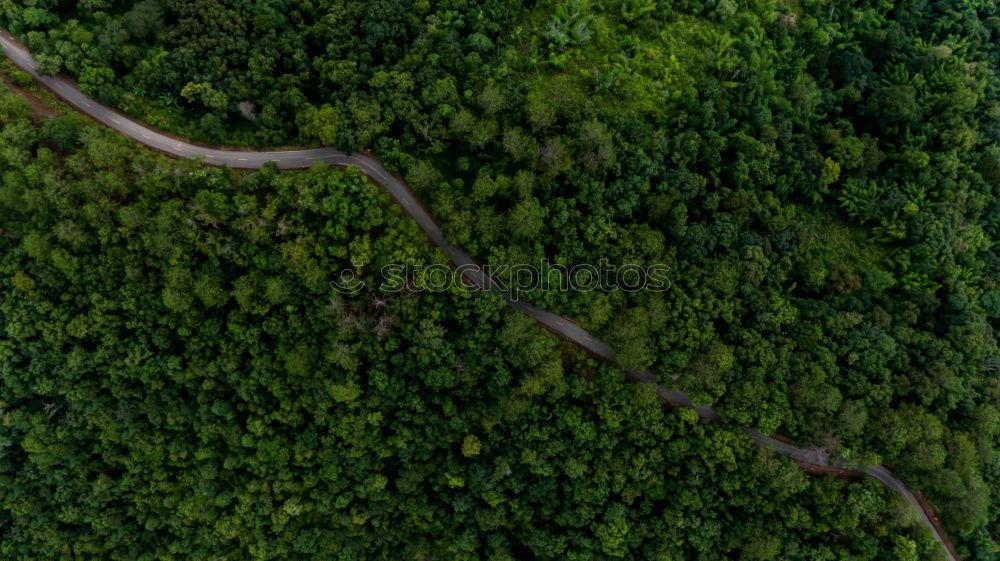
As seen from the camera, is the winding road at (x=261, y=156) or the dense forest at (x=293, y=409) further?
the winding road at (x=261, y=156)

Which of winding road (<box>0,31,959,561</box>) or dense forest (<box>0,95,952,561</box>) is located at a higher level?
winding road (<box>0,31,959,561</box>)

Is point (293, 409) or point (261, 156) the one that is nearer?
point (261, 156)

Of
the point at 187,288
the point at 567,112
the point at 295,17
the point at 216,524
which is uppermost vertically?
the point at 295,17

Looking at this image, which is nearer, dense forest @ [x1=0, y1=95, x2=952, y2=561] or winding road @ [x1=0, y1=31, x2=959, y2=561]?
dense forest @ [x1=0, y1=95, x2=952, y2=561]

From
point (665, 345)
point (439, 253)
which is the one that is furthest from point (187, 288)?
point (665, 345)

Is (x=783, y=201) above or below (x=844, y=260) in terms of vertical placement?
above

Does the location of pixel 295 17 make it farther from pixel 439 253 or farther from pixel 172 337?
pixel 172 337

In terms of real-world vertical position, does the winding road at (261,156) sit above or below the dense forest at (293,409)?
above

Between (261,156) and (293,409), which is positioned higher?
(261,156)
